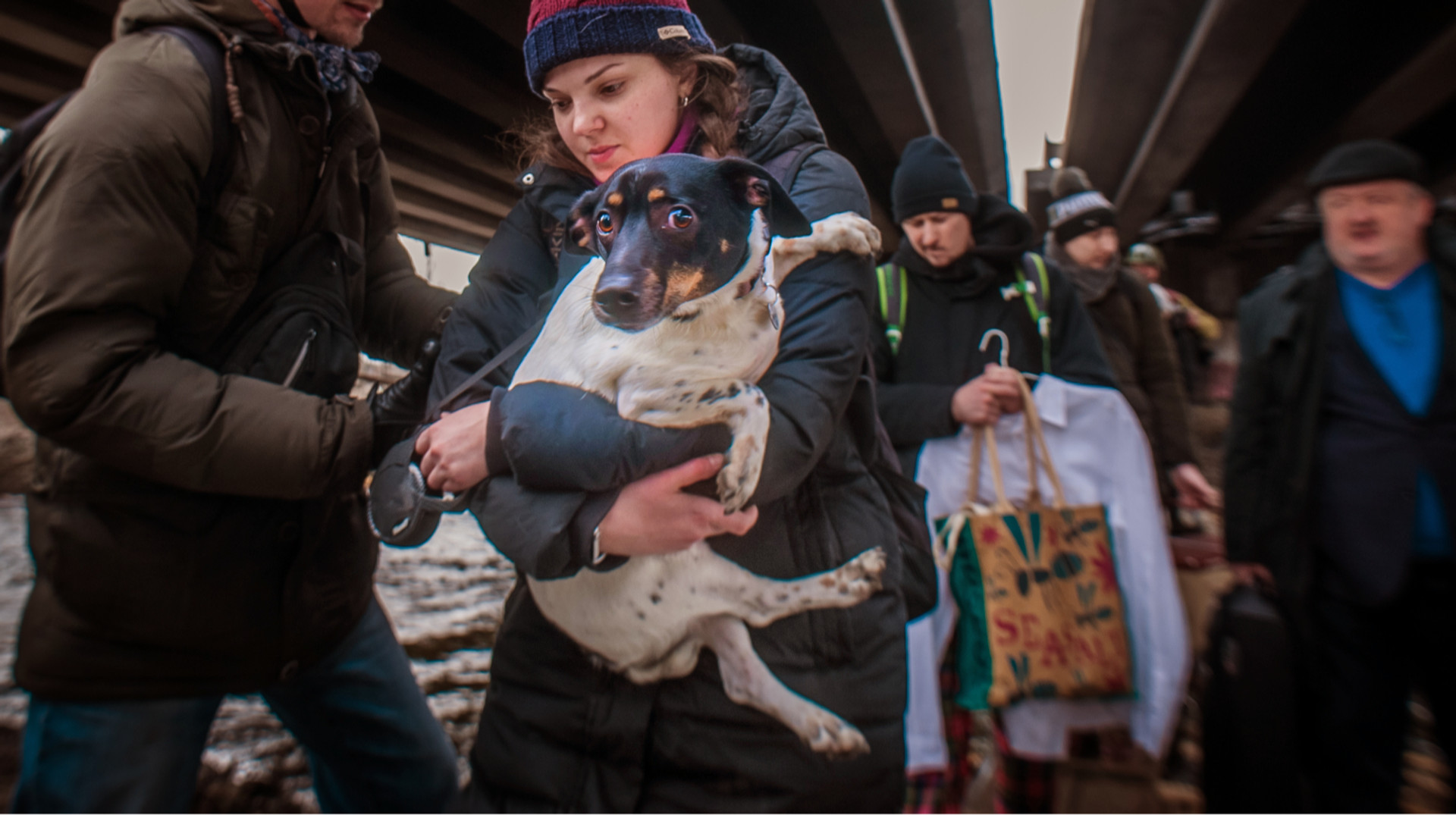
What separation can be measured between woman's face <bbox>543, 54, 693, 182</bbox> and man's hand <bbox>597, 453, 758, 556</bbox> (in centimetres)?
48

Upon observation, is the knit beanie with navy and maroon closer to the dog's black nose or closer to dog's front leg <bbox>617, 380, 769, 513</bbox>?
the dog's black nose

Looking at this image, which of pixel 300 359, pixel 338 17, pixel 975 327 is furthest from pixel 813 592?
pixel 975 327

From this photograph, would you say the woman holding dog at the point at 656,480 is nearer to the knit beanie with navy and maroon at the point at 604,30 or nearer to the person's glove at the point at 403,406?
the knit beanie with navy and maroon at the point at 604,30

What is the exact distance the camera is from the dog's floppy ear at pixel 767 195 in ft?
2.73

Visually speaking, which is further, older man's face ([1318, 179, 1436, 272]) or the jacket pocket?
older man's face ([1318, 179, 1436, 272])

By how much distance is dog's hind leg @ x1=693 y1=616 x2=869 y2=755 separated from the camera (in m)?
0.91

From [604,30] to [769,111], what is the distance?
0.28 meters

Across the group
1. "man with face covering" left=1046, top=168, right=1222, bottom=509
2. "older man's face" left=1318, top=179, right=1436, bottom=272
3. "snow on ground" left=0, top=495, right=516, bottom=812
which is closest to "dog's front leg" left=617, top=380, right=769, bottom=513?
"snow on ground" left=0, top=495, right=516, bottom=812

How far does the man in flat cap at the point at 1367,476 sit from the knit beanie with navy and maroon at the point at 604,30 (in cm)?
238

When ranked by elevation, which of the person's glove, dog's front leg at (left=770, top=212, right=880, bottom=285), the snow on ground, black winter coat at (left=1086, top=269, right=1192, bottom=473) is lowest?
the snow on ground

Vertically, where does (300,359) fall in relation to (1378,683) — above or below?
above

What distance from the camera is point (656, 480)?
82 cm

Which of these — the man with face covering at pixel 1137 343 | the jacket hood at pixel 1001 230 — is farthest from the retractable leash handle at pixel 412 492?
the man with face covering at pixel 1137 343

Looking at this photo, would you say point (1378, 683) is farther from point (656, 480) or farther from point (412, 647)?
point (412, 647)
